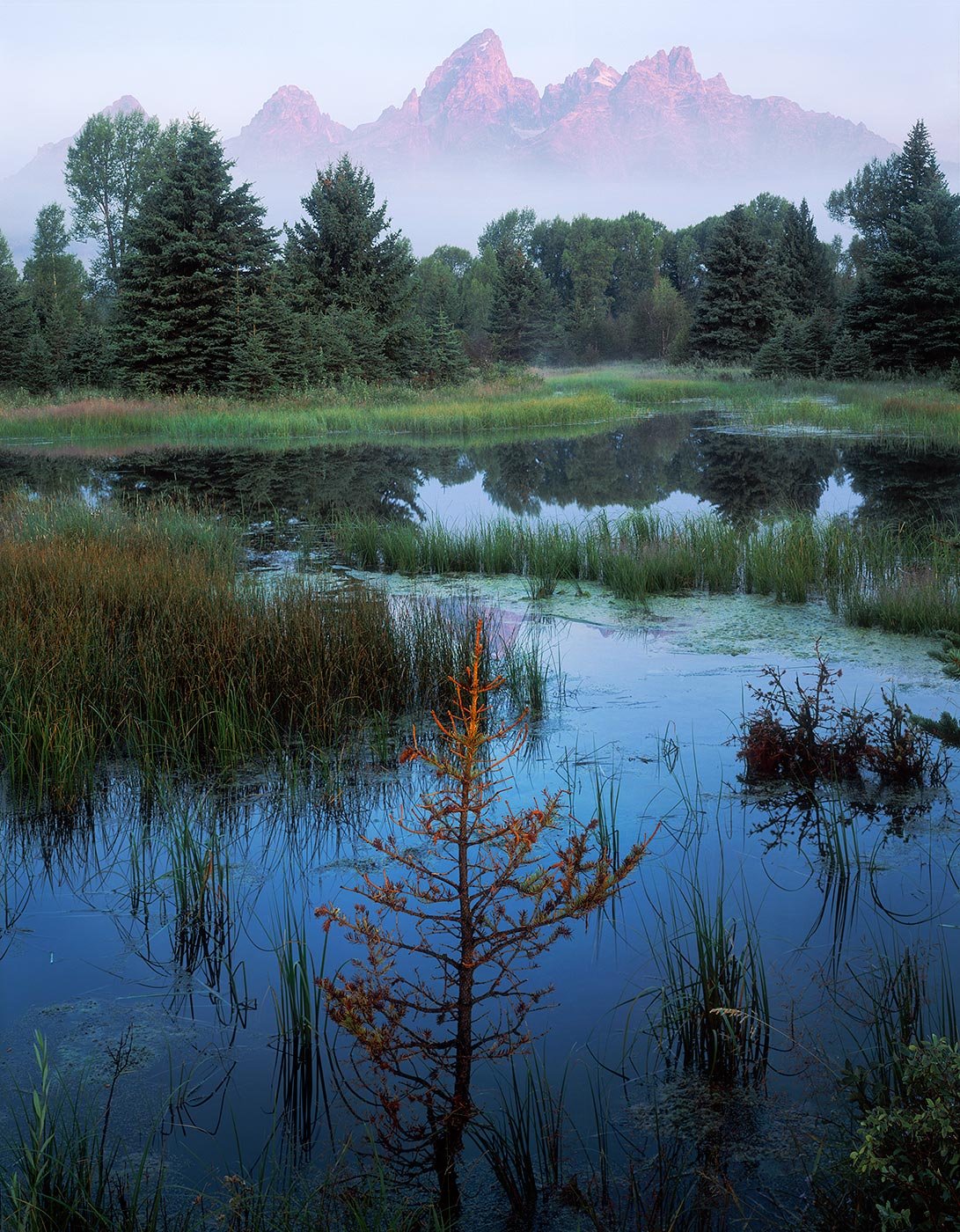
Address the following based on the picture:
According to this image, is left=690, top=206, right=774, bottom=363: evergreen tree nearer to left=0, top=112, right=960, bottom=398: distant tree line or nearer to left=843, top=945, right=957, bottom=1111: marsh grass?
left=0, top=112, right=960, bottom=398: distant tree line

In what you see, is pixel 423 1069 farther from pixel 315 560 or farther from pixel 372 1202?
pixel 315 560

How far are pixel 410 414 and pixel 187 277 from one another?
802cm

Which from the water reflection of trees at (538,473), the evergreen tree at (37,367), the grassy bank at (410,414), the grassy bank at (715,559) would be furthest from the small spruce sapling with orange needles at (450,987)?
the evergreen tree at (37,367)

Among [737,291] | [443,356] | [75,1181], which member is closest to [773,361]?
[737,291]

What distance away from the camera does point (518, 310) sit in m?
56.5

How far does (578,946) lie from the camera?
10.4 ft

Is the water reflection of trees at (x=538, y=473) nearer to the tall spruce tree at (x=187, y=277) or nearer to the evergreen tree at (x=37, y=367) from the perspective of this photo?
the tall spruce tree at (x=187, y=277)

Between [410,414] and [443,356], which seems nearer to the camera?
[410,414]

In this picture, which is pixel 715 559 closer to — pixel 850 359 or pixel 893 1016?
pixel 893 1016

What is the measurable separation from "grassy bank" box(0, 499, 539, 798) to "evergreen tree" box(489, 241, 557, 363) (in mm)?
49770

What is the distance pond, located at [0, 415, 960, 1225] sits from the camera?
2443 millimetres

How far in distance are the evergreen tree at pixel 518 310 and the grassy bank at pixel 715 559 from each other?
1833 inches

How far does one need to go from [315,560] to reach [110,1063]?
22.2ft

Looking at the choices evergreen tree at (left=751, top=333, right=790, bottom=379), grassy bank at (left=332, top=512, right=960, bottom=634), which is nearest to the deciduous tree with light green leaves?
evergreen tree at (left=751, top=333, right=790, bottom=379)
